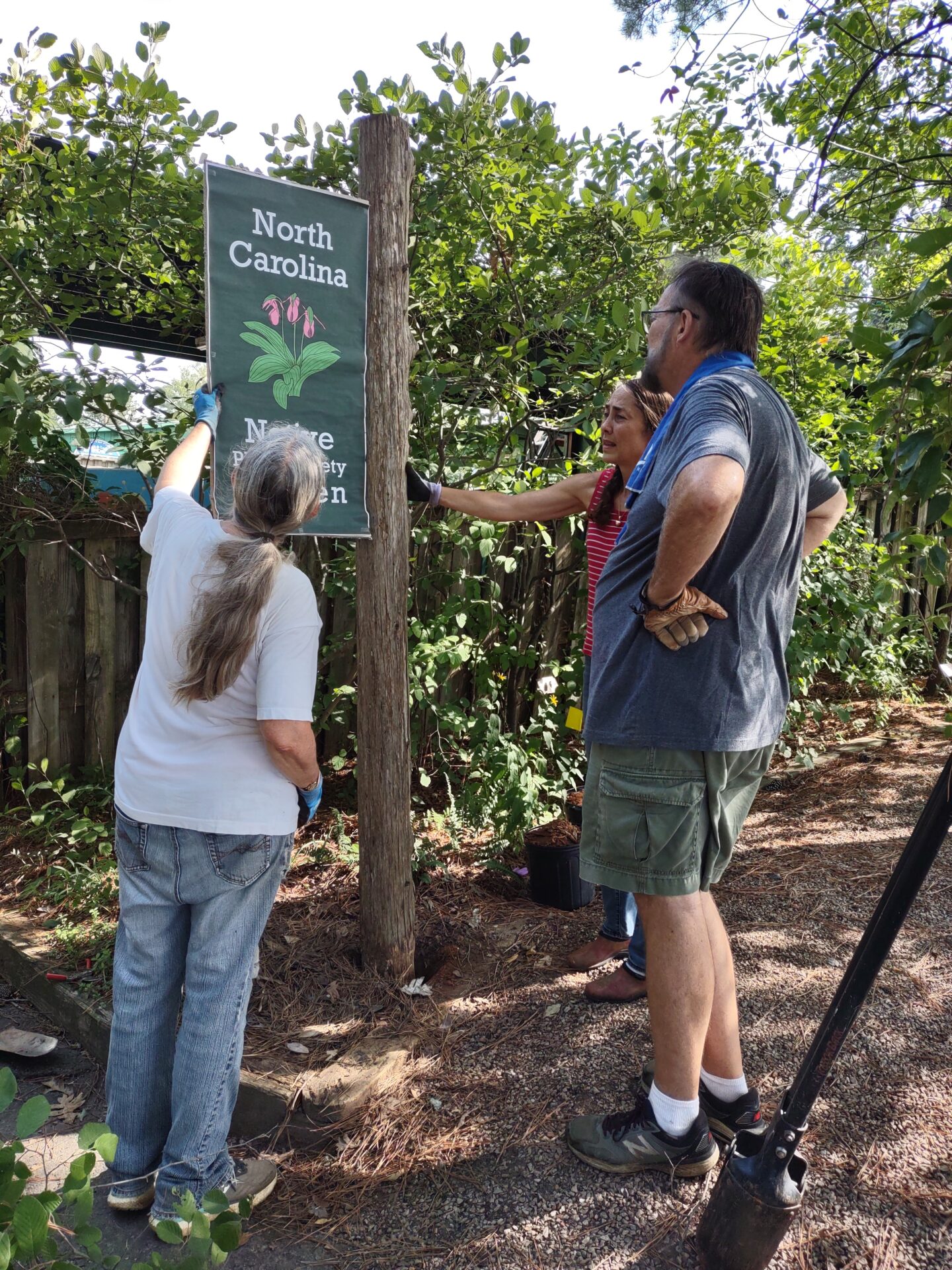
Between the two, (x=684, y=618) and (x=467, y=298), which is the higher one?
(x=467, y=298)

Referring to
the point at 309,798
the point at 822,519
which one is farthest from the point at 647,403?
the point at 309,798

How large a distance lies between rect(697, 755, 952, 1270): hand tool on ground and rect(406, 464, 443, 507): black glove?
1833 mm

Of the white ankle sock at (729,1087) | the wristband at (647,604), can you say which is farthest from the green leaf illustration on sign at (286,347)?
the white ankle sock at (729,1087)

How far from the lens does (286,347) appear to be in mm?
2582

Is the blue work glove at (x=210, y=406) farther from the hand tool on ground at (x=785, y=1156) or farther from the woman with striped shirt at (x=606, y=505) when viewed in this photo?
the hand tool on ground at (x=785, y=1156)

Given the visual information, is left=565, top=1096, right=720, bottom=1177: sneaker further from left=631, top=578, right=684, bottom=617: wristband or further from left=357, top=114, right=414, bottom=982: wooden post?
left=631, top=578, right=684, bottom=617: wristband

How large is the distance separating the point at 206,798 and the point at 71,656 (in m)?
2.52

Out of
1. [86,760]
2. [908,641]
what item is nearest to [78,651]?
[86,760]

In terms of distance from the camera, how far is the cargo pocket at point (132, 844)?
2.08 metres

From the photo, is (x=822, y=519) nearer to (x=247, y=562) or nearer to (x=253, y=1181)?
(x=247, y=562)

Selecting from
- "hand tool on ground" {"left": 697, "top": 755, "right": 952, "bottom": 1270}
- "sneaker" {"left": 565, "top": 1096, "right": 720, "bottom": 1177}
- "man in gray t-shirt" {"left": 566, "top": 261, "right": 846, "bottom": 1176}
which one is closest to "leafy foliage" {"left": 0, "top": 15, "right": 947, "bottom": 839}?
"man in gray t-shirt" {"left": 566, "top": 261, "right": 846, "bottom": 1176}

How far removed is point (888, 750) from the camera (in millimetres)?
5660

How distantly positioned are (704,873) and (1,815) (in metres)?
3.35

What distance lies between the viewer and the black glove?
118 inches
